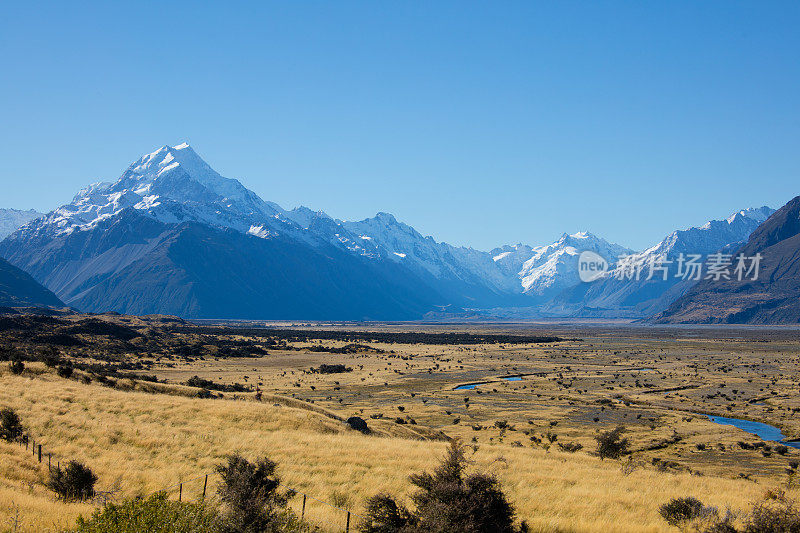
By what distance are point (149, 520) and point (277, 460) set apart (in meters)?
12.7

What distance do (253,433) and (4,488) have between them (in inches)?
529

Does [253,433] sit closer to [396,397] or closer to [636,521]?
[636,521]

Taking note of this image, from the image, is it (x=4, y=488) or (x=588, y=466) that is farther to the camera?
(x=588, y=466)

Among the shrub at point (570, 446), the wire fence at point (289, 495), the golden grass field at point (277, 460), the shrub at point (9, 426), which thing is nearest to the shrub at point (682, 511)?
the golden grass field at point (277, 460)

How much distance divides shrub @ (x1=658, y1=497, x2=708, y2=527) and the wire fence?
8.83 metres

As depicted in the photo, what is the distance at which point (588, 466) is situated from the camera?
26.0 metres

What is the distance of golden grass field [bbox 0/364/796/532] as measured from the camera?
15903 mm

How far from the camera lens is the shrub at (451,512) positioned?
38.8ft

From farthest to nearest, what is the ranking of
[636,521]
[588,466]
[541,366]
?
[541,366]
[588,466]
[636,521]

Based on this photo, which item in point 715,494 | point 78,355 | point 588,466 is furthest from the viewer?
point 78,355

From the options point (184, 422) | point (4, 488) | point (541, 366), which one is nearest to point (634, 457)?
point (184, 422)

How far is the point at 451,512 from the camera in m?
11.9

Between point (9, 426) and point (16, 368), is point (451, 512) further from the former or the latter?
point (16, 368)

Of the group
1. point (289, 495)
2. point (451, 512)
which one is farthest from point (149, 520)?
point (289, 495)
